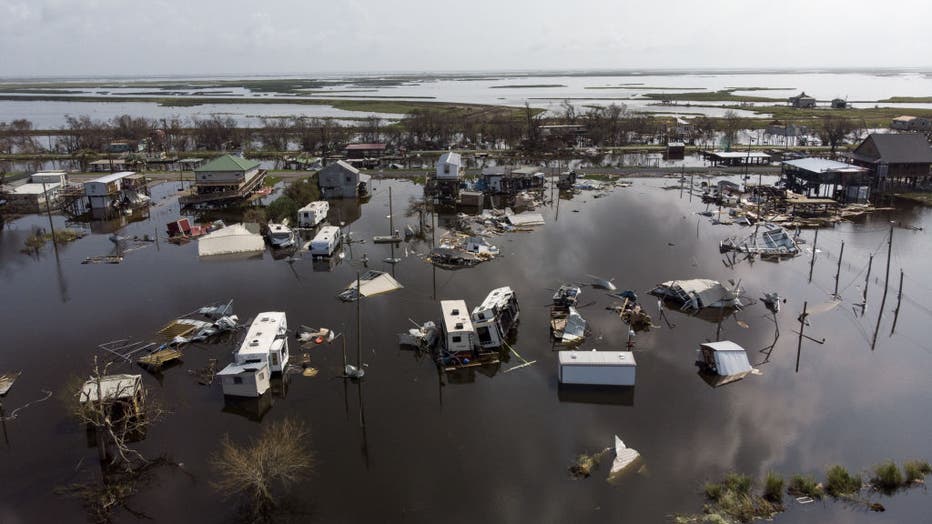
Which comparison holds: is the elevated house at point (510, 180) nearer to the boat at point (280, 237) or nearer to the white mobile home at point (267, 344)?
the boat at point (280, 237)

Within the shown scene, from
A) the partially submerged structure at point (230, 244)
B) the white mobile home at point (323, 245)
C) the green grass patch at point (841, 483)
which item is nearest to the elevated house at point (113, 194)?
the partially submerged structure at point (230, 244)

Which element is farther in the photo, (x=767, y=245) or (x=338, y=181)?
(x=338, y=181)

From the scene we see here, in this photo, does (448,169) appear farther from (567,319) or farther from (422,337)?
(422,337)

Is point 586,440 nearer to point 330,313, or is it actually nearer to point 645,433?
point 645,433

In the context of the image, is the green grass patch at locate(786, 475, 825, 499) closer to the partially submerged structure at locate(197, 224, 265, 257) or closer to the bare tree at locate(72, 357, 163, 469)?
the bare tree at locate(72, 357, 163, 469)

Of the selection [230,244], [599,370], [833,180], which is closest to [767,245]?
[833,180]

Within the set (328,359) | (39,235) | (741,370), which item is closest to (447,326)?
(328,359)
